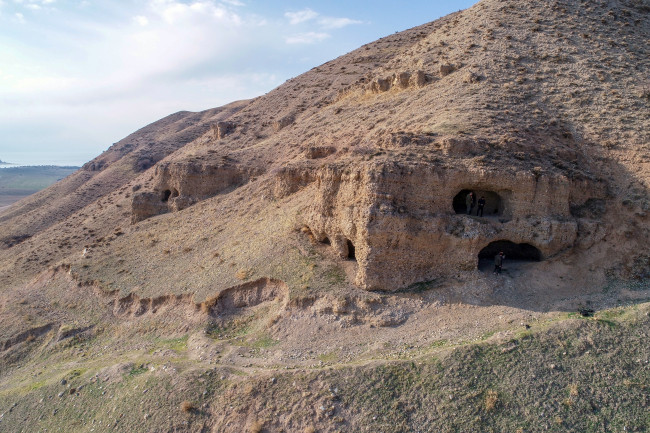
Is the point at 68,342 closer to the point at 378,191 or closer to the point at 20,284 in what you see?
the point at 20,284

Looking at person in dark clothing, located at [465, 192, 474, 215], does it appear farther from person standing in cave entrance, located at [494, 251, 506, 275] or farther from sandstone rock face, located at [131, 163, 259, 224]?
sandstone rock face, located at [131, 163, 259, 224]

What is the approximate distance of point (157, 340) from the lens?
67.9ft

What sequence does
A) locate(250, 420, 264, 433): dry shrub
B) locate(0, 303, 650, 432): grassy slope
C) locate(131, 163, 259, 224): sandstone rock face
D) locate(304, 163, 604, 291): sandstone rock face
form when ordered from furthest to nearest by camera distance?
1. locate(131, 163, 259, 224): sandstone rock face
2. locate(304, 163, 604, 291): sandstone rock face
3. locate(250, 420, 264, 433): dry shrub
4. locate(0, 303, 650, 432): grassy slope

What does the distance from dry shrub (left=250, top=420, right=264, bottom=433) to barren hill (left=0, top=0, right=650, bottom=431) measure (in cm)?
48

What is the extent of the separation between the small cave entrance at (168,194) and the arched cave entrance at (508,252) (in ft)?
80.4

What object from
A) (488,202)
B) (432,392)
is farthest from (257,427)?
(488,202)

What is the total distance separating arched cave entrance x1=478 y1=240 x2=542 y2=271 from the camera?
65.5ft

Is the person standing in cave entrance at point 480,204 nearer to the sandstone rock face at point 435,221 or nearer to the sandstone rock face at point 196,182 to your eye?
the sandstone rock face at point 435,221

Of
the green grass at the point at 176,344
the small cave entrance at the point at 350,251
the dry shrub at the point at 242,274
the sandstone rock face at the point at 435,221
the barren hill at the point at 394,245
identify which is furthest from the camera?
the dry shrub at the point at 242,274

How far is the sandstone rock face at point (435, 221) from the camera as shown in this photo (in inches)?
727

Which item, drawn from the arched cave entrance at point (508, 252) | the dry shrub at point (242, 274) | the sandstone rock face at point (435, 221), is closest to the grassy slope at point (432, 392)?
the sandstone rock face at point (435, 221)

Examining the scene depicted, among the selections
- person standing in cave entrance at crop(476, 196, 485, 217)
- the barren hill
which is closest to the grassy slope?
the barren hill

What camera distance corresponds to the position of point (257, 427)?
47.1 feet

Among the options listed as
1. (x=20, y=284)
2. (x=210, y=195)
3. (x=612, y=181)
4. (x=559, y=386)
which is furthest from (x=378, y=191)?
(x=20, y=284)
